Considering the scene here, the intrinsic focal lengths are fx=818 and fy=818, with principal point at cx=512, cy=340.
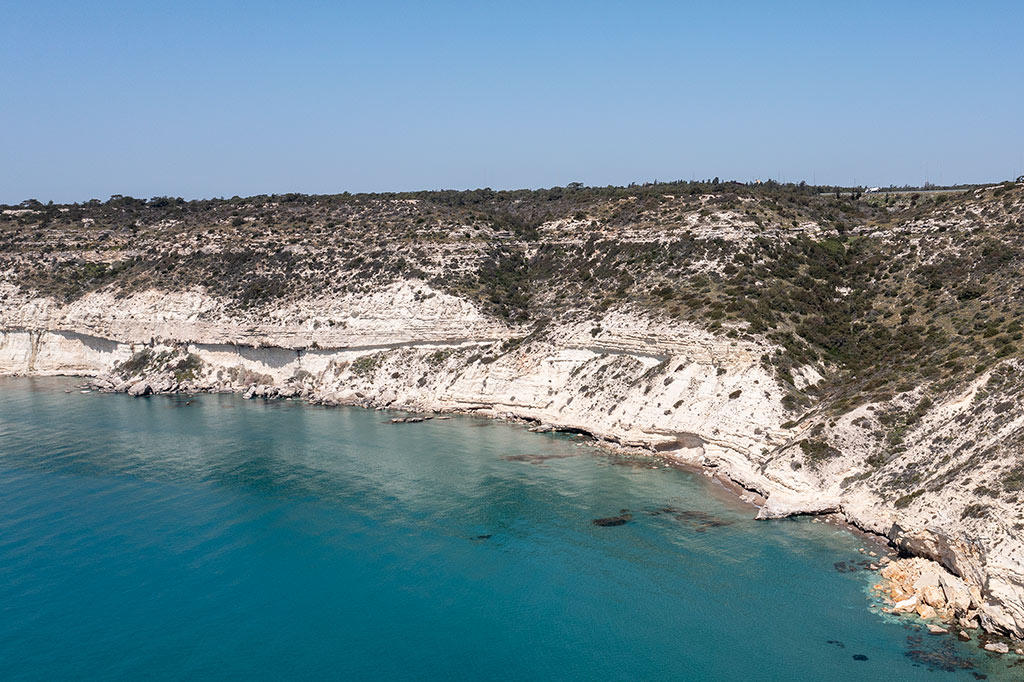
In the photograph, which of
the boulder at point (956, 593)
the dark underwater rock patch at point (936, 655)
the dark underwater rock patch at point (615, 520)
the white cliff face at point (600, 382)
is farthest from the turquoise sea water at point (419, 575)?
the white cliff face at point (600, 382)

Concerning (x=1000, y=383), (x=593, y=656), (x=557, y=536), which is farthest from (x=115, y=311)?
(x=1000, y=383)

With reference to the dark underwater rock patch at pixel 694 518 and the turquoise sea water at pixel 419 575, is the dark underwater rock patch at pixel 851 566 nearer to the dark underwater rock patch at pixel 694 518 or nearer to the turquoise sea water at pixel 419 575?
the turquoise sea water at pixel 419 575

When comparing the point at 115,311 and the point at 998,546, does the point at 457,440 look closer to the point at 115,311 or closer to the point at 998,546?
the point at 998,546

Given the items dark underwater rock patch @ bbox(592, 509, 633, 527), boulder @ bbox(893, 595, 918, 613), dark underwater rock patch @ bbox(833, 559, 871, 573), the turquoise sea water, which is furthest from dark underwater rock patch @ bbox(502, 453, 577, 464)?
boulder @ bbox(893, 595, 918, 613)

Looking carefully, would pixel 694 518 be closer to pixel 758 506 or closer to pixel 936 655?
pixel 758 506

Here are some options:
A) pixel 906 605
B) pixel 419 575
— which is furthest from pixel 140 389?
pixel 906 605

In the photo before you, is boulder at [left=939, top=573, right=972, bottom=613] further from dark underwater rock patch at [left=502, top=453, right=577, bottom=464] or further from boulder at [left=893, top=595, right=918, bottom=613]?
dark underwater rock patch at [left=502, top=453, right=577, bottom=464]

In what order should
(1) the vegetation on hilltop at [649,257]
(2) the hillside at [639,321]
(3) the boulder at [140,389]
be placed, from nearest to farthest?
1. (2) the hillside at [639,321]
2. (1) the vegetation on hilltop at [649,257]
3. (3) the boulder at [140,389]
